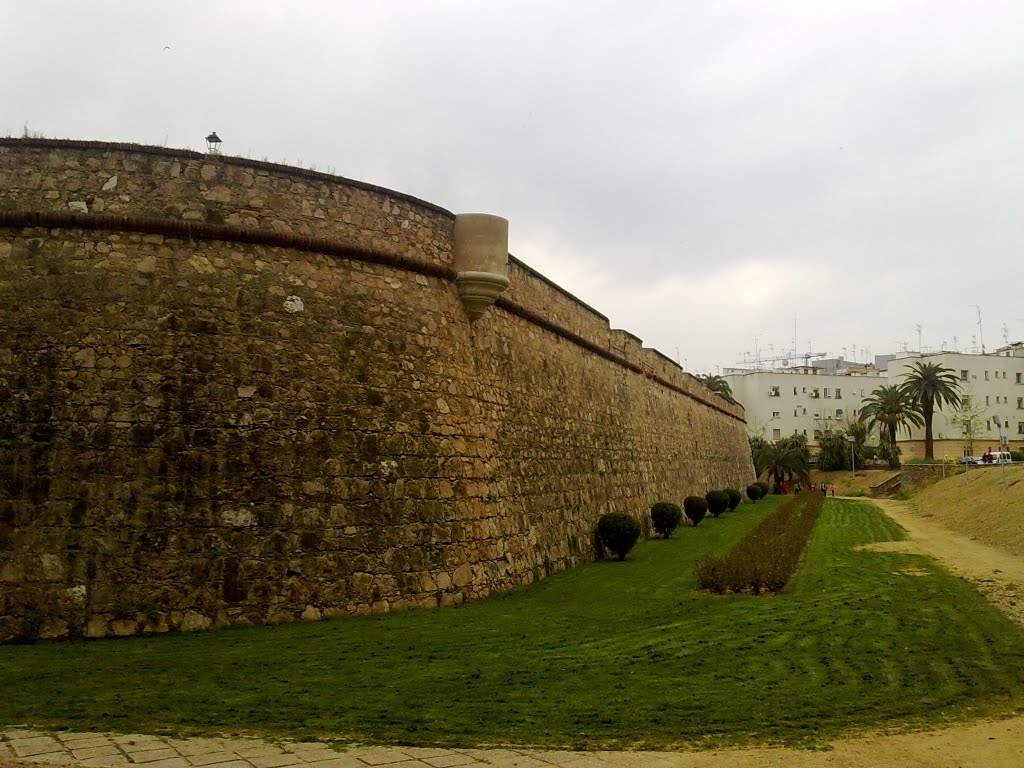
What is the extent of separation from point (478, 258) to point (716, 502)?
19.2 m

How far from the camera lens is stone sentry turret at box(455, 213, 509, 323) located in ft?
38.2

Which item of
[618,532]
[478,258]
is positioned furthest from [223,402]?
[618,532]

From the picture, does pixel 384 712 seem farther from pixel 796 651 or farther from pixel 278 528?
pixel 796 651

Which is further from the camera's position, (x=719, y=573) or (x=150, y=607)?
(x=719, y=573)

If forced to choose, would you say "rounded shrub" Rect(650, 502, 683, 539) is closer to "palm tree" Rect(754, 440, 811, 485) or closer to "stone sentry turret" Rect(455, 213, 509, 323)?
"stone sentry turret" Rect(455, 213, 509, 323)

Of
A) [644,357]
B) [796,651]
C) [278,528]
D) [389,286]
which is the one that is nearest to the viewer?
[796,651]

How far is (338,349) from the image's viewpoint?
977 cm

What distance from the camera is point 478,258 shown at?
11.7 m

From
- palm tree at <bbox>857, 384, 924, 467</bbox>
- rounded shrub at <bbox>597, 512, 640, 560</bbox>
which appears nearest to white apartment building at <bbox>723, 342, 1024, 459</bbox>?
palm tree at <bbox>857, 384, 924, 467</bbox>

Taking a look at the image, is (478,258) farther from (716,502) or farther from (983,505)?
(983,505)

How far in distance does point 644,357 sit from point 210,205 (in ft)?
56.5

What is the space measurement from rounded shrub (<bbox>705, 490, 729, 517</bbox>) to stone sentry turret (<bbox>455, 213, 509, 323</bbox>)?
18.5 metres

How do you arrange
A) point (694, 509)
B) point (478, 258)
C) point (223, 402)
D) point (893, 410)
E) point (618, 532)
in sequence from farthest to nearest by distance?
point (893, 410)
point (694, 509)
point (618, 532)
point (478, 258)
point (223, 402)

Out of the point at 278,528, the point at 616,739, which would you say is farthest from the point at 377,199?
the point at 616,739
